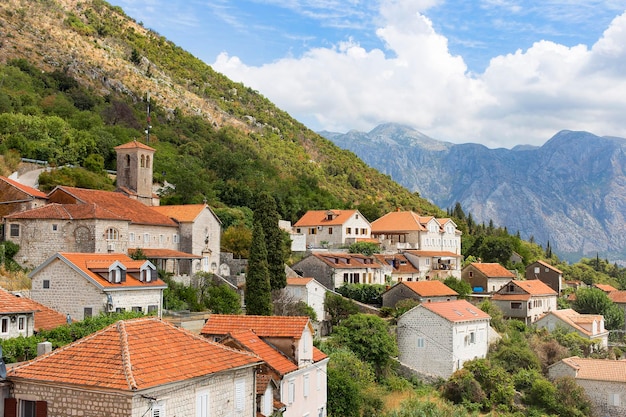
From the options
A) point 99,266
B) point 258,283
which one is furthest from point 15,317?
point 258,283

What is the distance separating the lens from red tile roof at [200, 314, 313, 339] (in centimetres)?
3078

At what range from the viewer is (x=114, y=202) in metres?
51.4

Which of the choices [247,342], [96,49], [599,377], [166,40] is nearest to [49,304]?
[247,342]

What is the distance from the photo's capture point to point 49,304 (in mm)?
37312

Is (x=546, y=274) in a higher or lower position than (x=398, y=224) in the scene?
lower

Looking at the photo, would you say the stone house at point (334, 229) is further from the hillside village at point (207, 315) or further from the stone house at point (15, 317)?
the stone house at point (15, 317)

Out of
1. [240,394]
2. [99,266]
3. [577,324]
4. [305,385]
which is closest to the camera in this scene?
[240,394]

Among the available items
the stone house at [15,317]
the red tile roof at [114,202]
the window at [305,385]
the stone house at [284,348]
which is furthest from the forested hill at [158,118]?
the window at [305,385]

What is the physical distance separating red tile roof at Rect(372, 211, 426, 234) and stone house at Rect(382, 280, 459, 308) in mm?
17765

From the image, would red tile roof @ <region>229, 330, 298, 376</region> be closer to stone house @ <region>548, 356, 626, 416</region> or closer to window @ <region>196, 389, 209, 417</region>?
window @ <region>196, 389, 209, 417</region>

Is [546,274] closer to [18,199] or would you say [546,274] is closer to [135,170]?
[135,170]

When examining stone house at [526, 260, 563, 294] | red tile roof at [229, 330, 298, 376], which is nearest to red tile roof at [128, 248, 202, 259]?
red tile roof at [229, 330, 298, 376]

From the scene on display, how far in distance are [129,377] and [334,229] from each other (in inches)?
2274

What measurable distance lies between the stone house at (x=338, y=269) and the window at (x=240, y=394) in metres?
37.9
